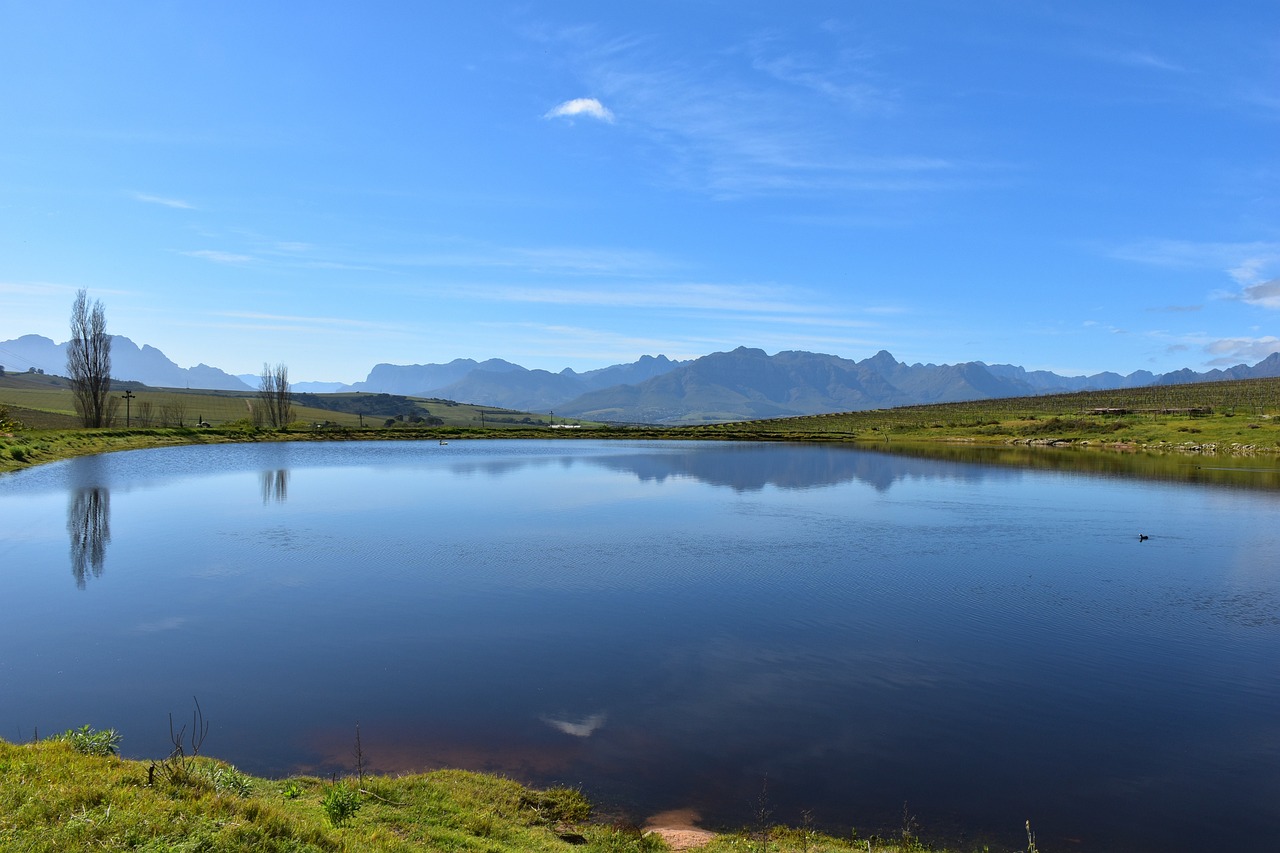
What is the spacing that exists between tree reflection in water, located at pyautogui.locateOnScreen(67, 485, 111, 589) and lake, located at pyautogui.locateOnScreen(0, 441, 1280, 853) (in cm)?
26

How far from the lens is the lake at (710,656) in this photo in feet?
37.5

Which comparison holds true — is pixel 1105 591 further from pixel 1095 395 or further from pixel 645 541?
pixel 1095 395

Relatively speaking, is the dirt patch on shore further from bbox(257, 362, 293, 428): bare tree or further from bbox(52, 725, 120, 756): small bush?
bbox(257, 362, 293, 428): bare tree

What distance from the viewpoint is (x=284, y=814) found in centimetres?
819

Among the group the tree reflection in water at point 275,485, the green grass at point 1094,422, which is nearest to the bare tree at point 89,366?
the tree reflection in water at point 275,485

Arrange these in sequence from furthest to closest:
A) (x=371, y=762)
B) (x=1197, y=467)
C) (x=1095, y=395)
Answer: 1. (x=1095, y=395)
2. (x=1197, y=467)
3. (x=371, y=762)

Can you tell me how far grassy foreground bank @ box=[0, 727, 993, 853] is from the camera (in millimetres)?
7336

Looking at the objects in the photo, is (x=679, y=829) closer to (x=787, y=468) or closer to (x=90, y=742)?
(x=90, y=742)

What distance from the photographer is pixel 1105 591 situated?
924 inches

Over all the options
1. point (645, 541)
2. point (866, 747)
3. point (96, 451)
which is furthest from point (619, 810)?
point (96, 451)

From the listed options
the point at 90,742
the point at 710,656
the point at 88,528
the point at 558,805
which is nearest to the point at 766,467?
the point at 88,528

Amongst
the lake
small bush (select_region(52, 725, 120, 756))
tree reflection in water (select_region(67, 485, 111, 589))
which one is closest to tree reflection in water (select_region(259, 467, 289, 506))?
the lake

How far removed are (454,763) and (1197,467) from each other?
74.8 meters

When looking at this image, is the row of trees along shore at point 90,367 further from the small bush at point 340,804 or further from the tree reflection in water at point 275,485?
the small bush at point 340,804
